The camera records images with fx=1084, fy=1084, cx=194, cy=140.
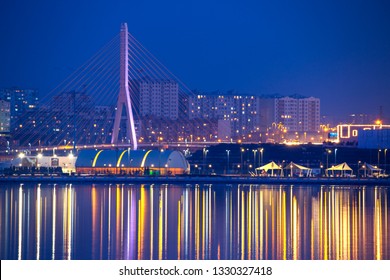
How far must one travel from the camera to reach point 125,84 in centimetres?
3869

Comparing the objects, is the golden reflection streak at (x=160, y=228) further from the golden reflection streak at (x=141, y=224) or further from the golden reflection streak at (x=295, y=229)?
the golden reflection streak at (x=295, y=229)

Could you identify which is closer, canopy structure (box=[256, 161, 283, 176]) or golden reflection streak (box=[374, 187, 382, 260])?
golden reflection streak (box=[374, 187, 382, 260])

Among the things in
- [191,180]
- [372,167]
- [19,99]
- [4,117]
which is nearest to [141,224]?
[191,180]

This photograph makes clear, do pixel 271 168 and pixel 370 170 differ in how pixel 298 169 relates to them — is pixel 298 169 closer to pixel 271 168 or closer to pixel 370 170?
pixel 271 168

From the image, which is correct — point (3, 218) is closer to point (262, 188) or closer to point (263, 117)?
point (262, 188)

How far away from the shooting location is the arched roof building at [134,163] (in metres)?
38.8

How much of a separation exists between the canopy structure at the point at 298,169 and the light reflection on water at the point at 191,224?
8.28 m

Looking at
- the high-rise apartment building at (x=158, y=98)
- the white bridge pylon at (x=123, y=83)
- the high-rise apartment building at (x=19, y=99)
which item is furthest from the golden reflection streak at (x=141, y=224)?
the high-rise apartment building at (x=19, y=99)

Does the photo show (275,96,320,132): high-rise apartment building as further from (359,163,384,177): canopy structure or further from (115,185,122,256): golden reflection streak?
(115,185,122,256): golden reflection streak

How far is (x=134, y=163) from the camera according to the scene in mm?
39031

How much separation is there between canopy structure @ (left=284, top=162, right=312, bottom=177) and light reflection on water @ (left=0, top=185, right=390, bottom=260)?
828cm

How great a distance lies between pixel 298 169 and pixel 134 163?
646 cm

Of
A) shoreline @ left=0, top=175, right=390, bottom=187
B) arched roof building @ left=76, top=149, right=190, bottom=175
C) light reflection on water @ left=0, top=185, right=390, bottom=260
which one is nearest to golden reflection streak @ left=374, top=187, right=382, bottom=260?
light reflection on water @ left=0, top=185, right=390, bottom=260

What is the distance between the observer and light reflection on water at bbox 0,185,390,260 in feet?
56.7
